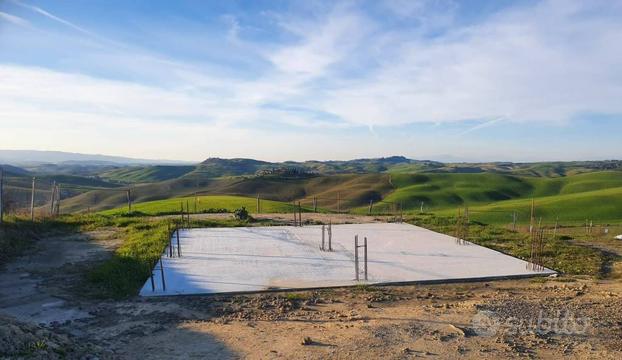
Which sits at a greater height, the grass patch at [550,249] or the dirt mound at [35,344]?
the dirt mound at [35,344]

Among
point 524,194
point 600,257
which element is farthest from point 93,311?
point 524,194

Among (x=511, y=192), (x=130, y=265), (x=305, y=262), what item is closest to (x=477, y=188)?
(x=511, y=192)

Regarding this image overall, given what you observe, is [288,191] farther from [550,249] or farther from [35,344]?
[35,344]

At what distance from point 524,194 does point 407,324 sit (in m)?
44.3

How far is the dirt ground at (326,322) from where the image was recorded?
17.2 feet

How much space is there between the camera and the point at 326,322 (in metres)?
6.31

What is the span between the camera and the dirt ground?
5.24 metres

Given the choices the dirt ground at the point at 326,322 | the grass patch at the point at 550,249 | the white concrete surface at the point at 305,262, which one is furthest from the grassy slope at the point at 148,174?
the dirt ground at the point at 326,322

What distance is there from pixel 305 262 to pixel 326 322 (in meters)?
3.46

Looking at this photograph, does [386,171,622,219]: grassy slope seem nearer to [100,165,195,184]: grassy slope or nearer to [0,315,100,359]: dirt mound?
[0,315,100,359]: dirt mound

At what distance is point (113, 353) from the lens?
17.2ft

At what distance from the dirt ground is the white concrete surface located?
0.50 meters

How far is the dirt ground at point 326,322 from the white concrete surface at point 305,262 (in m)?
0.50

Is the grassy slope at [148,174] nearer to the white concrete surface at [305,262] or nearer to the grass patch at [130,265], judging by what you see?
the grass patch at [130,265]
